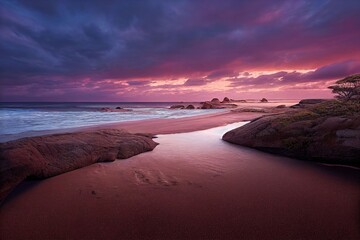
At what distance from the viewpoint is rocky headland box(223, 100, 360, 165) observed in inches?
184

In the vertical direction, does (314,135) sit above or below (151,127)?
above

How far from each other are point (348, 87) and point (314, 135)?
18.2 ft

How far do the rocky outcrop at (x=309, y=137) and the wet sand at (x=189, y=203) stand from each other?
419mm

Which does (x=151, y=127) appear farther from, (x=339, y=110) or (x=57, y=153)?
(x=339, y=110)

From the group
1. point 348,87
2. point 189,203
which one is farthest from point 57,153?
point 348,87

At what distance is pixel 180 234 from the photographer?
7.75 feet

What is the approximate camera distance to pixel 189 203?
9.93 ft

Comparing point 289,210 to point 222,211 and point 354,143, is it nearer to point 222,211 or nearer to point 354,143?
point 222,211

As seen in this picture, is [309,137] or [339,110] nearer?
[309,137]

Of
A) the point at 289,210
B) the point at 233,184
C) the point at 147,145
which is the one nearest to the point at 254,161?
the point at 233,184

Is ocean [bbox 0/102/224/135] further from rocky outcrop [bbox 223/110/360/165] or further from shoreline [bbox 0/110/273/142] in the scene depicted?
rocky outcrop [bbox 223/110/360/165]

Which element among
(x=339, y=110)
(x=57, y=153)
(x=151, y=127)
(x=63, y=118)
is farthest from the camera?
(x=63, y=118)

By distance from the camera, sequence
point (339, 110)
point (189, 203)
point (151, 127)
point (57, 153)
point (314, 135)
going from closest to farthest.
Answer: point (189, 203) → point (57, 153) → point (314, 135) → point (339, 110) → point (151, 127)

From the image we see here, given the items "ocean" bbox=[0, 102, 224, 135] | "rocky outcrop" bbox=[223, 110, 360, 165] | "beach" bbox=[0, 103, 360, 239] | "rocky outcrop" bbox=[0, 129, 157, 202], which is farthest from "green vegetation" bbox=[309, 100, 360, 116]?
"ocean" bbox=[0, 102, 224, 135]
